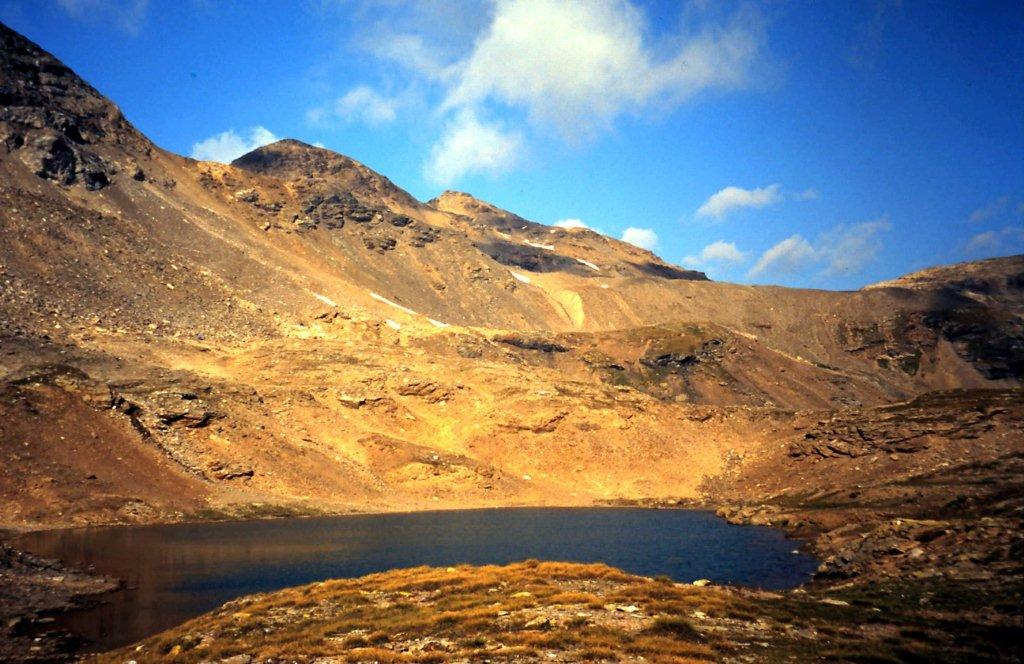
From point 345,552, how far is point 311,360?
49940mm

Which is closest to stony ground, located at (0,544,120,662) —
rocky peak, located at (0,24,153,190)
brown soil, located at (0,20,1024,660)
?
brown soil, located at (0,20,1024,660)

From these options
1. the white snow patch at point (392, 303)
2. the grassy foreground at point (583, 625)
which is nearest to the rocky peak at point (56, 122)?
the white snow patch at point (392, 303)

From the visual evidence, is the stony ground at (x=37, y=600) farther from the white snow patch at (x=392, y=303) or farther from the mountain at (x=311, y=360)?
the white snow patch at (x=392, y=303)

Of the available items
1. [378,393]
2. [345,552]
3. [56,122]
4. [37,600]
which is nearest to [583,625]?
[37,600]

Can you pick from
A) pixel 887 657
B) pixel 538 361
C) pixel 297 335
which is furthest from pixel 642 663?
pixel 538 361

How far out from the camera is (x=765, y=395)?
407ft

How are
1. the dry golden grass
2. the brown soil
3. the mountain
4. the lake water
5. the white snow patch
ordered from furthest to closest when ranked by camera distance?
the white snow patch < the mountain < the brown soil < the lake water < the dry golden grass

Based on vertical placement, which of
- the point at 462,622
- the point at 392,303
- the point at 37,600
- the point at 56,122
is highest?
the point at 56,122

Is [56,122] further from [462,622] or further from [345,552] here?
[462,622]

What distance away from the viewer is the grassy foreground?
63.4ft

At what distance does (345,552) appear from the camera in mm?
45812

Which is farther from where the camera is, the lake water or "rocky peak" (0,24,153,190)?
"rocky peak" (0,24,153,190)

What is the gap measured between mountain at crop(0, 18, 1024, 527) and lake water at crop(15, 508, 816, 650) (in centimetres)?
944

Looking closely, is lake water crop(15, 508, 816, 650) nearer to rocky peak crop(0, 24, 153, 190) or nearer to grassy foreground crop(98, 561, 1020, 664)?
grassy foreground crop(98, 561, 1020, 664)
